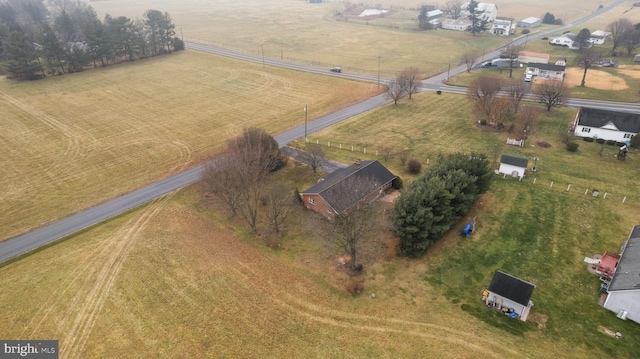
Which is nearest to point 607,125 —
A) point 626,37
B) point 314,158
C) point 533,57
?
point 314,158

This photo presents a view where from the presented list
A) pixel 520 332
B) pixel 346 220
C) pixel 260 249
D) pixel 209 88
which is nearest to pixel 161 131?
pixel 209 88

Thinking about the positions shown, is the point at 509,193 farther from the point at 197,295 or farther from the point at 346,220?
the point at 197,295

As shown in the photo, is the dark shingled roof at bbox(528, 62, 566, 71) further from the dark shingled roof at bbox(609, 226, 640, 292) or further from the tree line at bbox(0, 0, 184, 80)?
the tree line at bbox(0, 0, 184, 80)

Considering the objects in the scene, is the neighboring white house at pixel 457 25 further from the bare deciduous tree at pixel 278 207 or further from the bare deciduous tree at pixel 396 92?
the bare deciduous tree at pixel 278 207

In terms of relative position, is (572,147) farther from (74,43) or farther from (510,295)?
(74,43)

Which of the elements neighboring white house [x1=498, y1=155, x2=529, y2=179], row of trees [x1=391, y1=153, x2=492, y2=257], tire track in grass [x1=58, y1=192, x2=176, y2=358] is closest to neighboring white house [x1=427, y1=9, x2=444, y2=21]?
neighboring white house [x1=498, y1=155, x2=529, y2=179]

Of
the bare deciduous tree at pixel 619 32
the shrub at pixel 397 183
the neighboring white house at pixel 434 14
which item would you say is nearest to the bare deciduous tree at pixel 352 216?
the shrub at pixel 397 183
